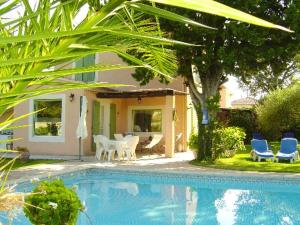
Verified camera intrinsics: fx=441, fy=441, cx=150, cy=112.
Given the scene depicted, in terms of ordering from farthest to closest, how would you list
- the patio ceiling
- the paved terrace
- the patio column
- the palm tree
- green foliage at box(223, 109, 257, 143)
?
green foliage at box(223, 109, 257, 143) → the patio column → the patio ceiling → the paved terrace → the palm tree

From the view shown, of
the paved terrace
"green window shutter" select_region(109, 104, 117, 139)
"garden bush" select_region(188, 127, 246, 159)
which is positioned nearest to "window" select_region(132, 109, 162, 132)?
"green window shutter" select_region(109, 104, 117, 139)

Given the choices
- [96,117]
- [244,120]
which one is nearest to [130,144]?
[96,117]

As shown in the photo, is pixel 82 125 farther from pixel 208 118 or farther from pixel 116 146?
pixel 208 118

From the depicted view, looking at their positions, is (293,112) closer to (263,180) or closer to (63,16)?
(263,180)

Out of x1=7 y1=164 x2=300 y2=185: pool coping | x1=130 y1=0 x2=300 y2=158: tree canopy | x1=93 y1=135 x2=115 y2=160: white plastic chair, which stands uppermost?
x1=130 y1=0 x2=300 y2=158: tree canopy

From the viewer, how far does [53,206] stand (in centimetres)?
653

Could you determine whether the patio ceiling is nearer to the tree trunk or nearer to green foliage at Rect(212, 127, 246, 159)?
the tree trunk

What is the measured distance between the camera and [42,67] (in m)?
1.10

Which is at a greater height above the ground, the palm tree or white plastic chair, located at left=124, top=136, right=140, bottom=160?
the palm tree

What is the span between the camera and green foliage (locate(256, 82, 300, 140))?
28766 mm

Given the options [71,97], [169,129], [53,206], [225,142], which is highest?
[71,97]

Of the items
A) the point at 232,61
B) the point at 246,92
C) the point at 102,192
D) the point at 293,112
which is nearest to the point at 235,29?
the point at 232,61

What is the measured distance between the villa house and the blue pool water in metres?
4.90

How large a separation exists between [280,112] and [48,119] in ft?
50.5
